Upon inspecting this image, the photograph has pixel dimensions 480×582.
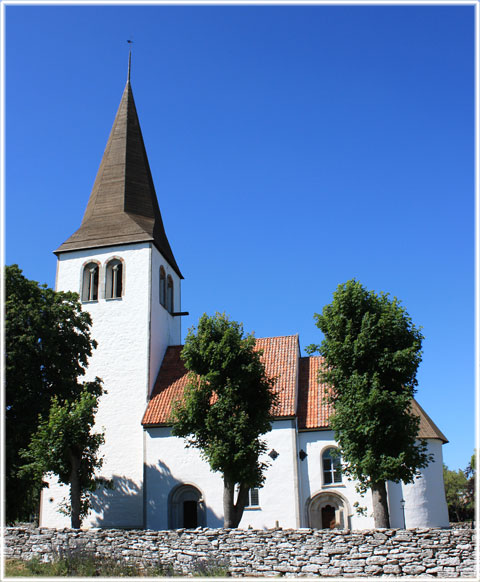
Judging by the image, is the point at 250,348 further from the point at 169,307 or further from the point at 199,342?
the point at 169,307

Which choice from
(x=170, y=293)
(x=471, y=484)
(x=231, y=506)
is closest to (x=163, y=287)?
(x=170, y=293)

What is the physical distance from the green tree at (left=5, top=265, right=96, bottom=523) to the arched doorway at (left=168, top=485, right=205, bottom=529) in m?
6.27

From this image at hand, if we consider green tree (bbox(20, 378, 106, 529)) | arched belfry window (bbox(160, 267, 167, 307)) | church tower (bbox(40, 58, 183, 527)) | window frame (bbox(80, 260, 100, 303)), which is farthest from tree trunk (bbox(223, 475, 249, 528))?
window frame (bbox(80, 260, 100, 303))

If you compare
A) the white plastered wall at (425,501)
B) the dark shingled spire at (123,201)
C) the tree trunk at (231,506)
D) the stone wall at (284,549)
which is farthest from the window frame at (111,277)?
the white plastered wall at (425,501)

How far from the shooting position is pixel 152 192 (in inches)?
1423

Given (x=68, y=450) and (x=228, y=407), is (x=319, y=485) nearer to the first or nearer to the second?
(x=228, y=407)

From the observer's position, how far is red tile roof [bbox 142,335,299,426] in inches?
1067

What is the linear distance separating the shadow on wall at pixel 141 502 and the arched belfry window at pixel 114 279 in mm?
10079

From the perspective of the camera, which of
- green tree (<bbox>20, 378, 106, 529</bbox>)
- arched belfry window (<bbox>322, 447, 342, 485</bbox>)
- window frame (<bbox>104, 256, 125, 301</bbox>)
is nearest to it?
green tree (<bbox>20, 378, 106, 529</bbox>)

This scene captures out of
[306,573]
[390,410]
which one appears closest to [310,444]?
[390,410]

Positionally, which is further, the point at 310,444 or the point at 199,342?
the point at 310,444

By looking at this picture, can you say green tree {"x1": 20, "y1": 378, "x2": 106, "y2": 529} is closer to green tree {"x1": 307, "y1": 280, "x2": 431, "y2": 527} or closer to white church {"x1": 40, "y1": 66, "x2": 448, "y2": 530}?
white church {"x1": 40, "y1": 66, "x2": 448, "y2": 530}

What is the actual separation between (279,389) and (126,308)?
9.86 m

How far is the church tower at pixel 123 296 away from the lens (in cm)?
2741
